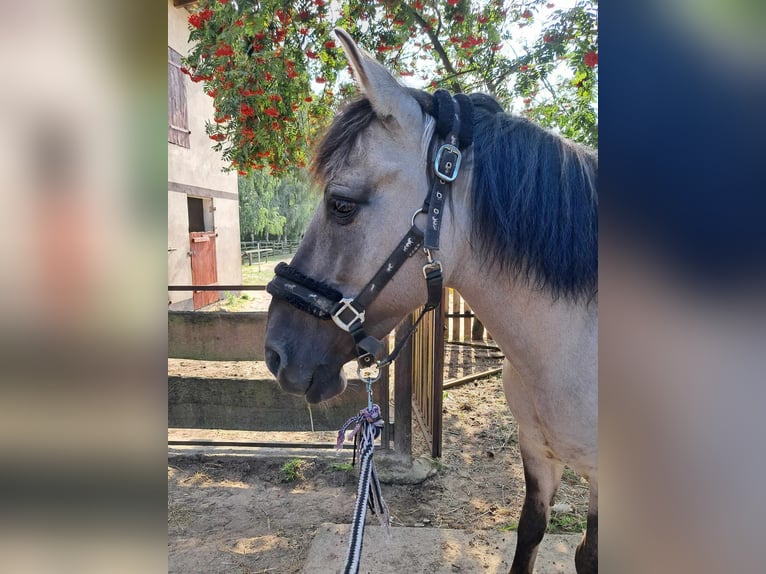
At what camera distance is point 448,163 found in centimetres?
129

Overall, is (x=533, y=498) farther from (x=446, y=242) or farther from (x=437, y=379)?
(x=437, y=379)

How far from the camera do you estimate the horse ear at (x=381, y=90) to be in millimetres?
1238

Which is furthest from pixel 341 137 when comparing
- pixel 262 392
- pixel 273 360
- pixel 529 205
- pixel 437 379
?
pixel 262 392

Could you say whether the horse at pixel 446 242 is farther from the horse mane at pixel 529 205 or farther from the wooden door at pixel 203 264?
the wooden door at pixel 203 264

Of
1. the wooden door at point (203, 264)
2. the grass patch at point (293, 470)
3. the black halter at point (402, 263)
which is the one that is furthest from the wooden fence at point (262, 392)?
the wooden door at point (203, 264)

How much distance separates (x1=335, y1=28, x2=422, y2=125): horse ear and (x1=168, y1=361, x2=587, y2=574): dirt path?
247 cm

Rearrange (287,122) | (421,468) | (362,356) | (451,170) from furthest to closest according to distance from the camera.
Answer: (421,468)
(287,122)
(362,356)
(451,170)

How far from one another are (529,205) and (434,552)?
2.08m
